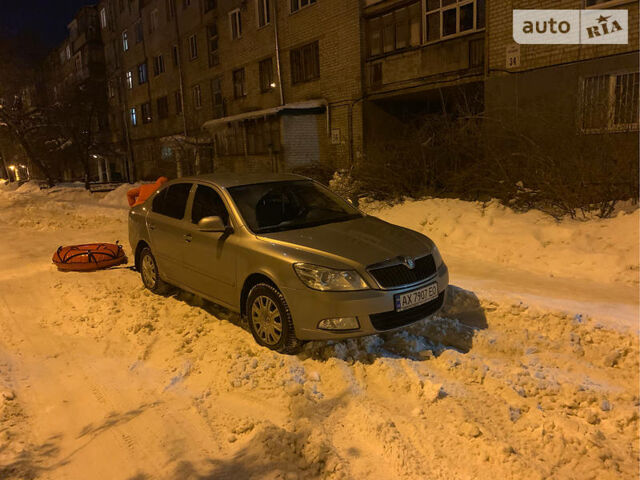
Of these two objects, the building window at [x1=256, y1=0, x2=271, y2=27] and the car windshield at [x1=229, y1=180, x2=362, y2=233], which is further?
the building window at [x1=256, y1=0, x2=271, y2=27]

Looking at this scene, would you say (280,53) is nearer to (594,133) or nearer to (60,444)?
(594,133)

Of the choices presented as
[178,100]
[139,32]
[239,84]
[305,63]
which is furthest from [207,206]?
[139,32]

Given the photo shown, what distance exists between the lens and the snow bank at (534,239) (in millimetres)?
6129

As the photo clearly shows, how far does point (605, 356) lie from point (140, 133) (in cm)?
3396

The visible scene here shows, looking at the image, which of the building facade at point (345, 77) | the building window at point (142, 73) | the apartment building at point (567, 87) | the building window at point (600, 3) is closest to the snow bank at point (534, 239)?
the apartment building at point (567, 87)

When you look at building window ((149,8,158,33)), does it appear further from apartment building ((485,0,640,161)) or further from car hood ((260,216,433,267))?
car hood ((260,216,433,267))

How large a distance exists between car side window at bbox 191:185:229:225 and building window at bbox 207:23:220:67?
2066 centimetres

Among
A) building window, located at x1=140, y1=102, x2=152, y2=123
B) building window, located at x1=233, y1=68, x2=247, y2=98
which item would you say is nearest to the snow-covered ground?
building window, located at x1=233, y1=68, x2=247, y2=98

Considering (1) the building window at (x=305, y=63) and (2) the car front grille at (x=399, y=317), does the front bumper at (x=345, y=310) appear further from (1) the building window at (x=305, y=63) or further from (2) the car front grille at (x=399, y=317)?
(1) the building window at (x=305, y=63)

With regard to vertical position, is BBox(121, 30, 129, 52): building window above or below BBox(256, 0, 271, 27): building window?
above

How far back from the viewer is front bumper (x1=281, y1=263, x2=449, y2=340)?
3732mm

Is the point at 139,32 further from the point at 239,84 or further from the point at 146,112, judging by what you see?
the point at 239,84

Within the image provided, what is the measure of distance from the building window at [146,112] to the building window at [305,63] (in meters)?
16.3

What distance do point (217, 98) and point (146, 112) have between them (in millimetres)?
10295
